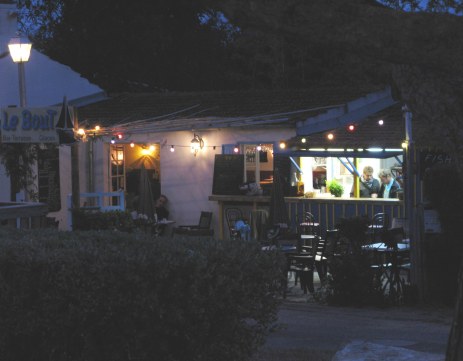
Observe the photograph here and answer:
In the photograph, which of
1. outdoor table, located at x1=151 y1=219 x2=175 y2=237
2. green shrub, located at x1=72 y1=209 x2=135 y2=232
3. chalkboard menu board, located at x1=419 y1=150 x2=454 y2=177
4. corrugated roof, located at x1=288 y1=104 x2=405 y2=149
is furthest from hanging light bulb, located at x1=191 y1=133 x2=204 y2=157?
chalkboard menu board, located at x1=419 y1=150 x2=454 y2=177

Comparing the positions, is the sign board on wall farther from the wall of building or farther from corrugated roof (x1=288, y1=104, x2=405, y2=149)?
the wall of building

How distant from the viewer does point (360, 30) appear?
14.5ft

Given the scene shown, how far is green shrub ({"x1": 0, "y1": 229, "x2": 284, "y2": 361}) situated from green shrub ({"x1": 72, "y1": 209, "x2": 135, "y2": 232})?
26.8ft

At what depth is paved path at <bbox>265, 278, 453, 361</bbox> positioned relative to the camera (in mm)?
6984

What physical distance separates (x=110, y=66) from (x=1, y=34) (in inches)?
329

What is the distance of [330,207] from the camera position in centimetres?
1833

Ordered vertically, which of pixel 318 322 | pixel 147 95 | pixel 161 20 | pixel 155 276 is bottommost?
pixel 318 322

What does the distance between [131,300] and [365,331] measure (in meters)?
4.70

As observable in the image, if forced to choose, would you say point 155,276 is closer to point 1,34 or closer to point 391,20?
point 391,20

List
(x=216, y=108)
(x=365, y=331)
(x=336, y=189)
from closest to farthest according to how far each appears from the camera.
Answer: (x=365, y=331) → (x=336, y=189) → (x=216, y=108)

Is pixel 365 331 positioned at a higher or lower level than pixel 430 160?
lower

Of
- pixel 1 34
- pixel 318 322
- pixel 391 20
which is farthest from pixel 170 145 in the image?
pixel 391 20

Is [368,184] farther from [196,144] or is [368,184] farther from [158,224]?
[158,224]

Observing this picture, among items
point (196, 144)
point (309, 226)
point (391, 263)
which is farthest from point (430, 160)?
point (196, 144)
